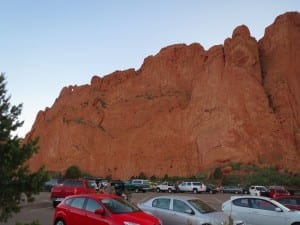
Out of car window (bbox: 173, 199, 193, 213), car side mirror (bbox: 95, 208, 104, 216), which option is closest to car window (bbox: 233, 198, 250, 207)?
car window (bbox: 173, 199, 193, 213)

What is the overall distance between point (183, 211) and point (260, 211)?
135 inches

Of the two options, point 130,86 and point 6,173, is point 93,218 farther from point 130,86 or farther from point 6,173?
point 130,86

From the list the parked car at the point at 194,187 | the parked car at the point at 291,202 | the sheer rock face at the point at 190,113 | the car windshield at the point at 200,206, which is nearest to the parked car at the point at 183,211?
the car windshield at the point at 200,206

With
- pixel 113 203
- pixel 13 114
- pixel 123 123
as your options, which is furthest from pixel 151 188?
pixel 13 114

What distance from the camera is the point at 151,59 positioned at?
96062 millimetres

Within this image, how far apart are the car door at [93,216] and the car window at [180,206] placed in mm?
3069

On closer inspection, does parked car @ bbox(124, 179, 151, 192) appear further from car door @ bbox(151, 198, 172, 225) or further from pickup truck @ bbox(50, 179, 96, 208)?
car door @ bbox(151, 198, 172, 225)

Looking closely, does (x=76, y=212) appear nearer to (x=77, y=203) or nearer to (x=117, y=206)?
(x=77, y=203)

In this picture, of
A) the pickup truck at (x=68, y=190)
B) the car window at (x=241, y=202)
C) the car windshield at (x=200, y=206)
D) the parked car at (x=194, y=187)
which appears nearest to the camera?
the car windshield at (x=200, y=206)

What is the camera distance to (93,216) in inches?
478

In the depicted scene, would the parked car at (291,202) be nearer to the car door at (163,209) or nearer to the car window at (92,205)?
the car door at (163,209)

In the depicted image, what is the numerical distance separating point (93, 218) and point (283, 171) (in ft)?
205

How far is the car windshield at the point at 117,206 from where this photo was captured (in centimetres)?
1216

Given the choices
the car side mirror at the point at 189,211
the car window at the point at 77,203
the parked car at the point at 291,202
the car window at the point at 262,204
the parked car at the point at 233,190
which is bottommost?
the car side mirror at the point at 189,211
